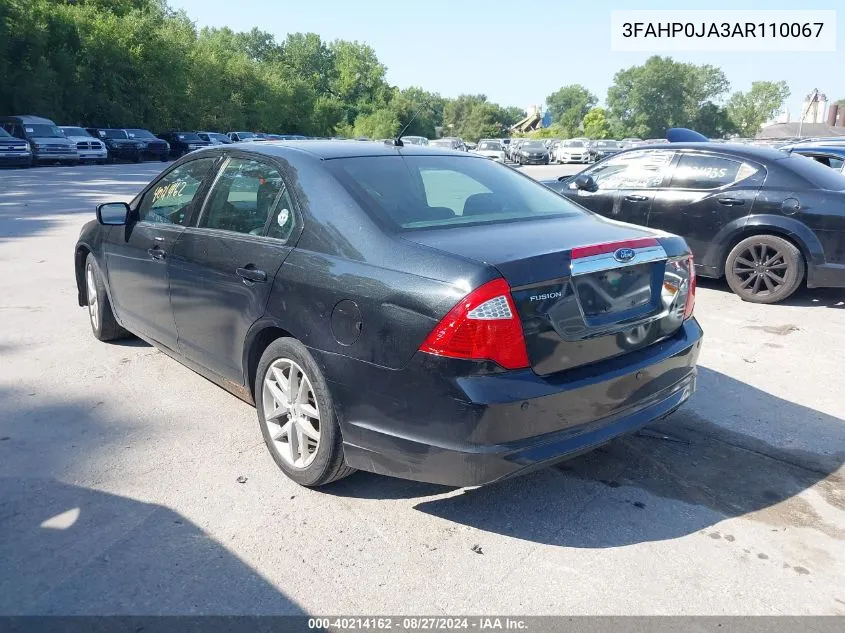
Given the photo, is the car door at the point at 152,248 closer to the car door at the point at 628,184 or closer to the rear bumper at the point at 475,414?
the rear bumper at the point at 475,414

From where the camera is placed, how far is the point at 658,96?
408ft

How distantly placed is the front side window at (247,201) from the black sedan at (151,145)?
35963 millimetres

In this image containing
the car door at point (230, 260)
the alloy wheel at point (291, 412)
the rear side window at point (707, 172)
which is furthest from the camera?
the rear side window at point (707, 172)

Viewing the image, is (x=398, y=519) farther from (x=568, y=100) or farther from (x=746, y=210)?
(x=568, y=100)

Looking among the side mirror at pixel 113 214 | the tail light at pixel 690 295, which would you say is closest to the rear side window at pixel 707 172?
the tail light at pixel 690 295

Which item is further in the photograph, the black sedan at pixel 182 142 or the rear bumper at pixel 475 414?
the black sedan at pixel 182 142

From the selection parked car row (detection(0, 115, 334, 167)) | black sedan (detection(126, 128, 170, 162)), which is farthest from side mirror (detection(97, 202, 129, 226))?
black sedan (detection(126, 128, 170, 162))

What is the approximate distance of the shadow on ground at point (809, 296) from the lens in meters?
7.30

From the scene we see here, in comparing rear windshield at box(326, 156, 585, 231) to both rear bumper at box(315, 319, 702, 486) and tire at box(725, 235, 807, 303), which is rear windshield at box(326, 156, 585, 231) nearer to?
rear bumper at box(315, 319, 702, 486)

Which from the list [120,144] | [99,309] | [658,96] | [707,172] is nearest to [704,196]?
[707,172]

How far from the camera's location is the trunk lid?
2.84m

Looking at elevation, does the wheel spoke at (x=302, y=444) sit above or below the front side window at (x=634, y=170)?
below

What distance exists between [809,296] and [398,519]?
6.22m

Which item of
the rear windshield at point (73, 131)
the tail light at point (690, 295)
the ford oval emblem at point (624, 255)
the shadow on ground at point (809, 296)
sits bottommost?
the shadow on ground at point (809, 296)
